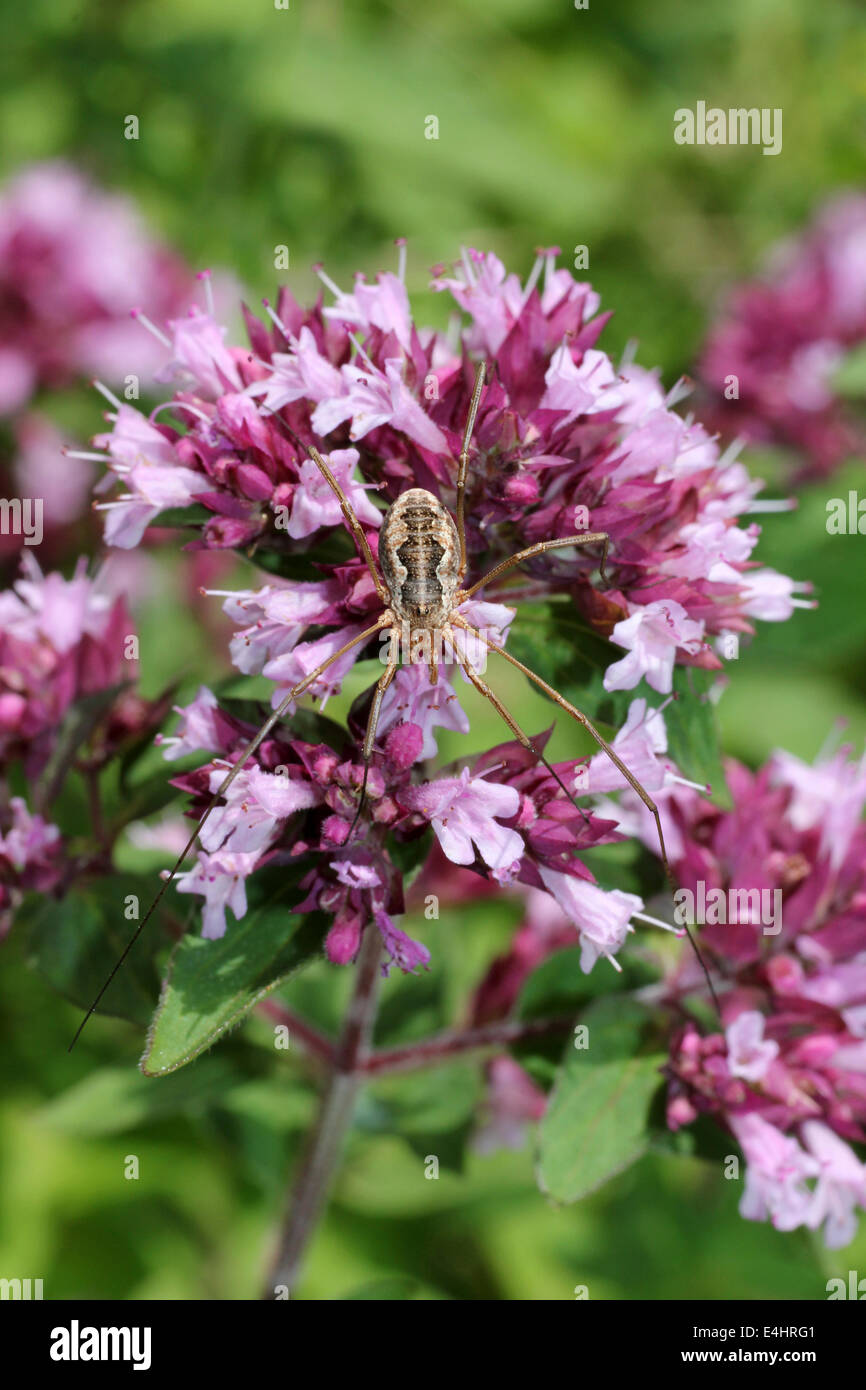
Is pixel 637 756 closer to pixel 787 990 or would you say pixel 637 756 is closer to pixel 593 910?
pixel 593 910

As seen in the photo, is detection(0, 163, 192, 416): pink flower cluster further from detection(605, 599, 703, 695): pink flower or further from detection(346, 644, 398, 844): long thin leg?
detection(605, 599, 703, 695): pink flower

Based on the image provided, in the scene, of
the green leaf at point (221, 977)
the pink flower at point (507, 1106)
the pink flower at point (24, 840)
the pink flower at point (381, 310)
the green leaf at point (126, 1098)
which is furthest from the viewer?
the pink flower at point (507, 1106)

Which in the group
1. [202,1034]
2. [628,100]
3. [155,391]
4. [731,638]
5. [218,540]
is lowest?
[202,1034]

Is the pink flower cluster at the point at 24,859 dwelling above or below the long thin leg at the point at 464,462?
below

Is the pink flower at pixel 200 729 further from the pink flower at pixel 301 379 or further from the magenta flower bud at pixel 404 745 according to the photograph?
the pink flower at pixel 301 379

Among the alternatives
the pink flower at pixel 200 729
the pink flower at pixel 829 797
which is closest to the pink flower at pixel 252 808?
the pink flower at pixel 200 729
